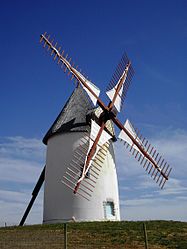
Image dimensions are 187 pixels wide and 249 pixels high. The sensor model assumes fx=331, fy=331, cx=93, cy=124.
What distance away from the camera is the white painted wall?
1670 centimetres

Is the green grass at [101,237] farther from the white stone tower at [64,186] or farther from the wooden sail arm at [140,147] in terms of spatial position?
the wooden sail arm at [140,147]

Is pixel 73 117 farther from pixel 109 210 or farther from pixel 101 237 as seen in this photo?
pixel 101 237

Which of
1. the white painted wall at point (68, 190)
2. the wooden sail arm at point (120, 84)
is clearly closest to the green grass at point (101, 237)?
the white painted wall at point (68, 190)

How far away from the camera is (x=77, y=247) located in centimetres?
1055

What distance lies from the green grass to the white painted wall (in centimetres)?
215

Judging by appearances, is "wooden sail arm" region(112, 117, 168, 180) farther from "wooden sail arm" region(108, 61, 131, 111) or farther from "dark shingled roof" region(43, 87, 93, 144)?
"dark shingled roof" region(43, 87, 93, 144)

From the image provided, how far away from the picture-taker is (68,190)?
669 inches

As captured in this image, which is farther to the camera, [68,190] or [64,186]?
[64,186]

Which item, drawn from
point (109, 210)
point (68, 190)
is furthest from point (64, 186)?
point (109, 210)

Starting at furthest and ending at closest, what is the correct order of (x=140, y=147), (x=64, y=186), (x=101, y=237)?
(x=140, y=147), (x=64, y=186), (x=101, y=237)

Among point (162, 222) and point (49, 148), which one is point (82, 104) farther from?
point (162, 222)

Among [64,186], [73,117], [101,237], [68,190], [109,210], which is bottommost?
[101,237]

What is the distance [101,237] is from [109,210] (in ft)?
17.4

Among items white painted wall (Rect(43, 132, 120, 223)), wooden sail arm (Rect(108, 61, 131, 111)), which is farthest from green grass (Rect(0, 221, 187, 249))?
wooden sail arm (Rect(108, 61, 131, 111))
